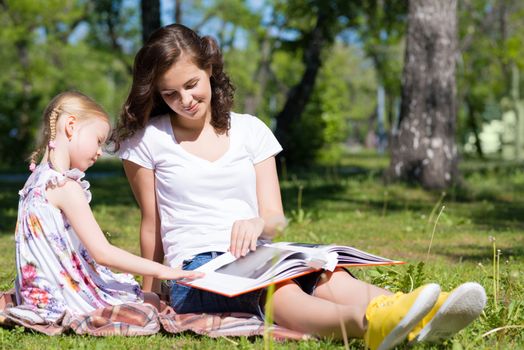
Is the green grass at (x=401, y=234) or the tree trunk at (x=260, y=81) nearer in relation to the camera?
the green grass at (x=401, y=234)

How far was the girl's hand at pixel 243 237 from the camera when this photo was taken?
3281 millimetres

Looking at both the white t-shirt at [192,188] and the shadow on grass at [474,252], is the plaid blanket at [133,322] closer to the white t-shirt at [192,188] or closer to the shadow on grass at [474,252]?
the white t-shirt at [192,188]

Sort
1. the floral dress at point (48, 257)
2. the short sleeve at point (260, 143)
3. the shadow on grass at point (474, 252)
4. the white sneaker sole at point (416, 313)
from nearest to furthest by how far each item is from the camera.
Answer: the white sneaker sole at point (416, 313) → the floral dress at point (48, 257) → the short sleeve at point (260, 143) → the shadow on grass at point (474, 252)

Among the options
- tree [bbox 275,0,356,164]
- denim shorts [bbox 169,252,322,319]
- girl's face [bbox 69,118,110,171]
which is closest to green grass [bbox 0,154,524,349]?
denim shorts [bbox 169,252,322,319]

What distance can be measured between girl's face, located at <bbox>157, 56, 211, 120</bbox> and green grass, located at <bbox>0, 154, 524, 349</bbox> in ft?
3.17

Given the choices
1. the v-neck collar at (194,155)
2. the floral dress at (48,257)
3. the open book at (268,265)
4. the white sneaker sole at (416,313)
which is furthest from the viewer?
the v-neck collar at (194,155)

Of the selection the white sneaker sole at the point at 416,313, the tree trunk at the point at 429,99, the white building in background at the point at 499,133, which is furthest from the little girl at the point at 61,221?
the white building in background at the point at 499,133

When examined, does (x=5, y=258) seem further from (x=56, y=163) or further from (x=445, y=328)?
(x=445, y=328)

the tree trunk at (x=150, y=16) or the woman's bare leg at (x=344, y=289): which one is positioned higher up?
the tree trunk at (x=150, y=16)

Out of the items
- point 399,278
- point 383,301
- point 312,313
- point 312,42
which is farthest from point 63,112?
point 312,42

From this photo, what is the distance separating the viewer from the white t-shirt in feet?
11.6

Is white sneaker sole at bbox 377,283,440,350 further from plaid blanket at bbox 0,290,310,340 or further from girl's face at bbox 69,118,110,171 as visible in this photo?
girl's face at bbox 69,118,110,171

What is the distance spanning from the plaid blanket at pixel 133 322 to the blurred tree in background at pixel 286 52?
193cm

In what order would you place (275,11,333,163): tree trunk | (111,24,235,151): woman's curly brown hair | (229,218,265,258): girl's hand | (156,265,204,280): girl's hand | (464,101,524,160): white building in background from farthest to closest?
(464,101,524,160): white building in background, (275,11,333,163): tree trunk, (111,24,235,151): woman's curly brown hair, (229,218,265,258): girl's hand, (156,265,204,280): girl's hand
